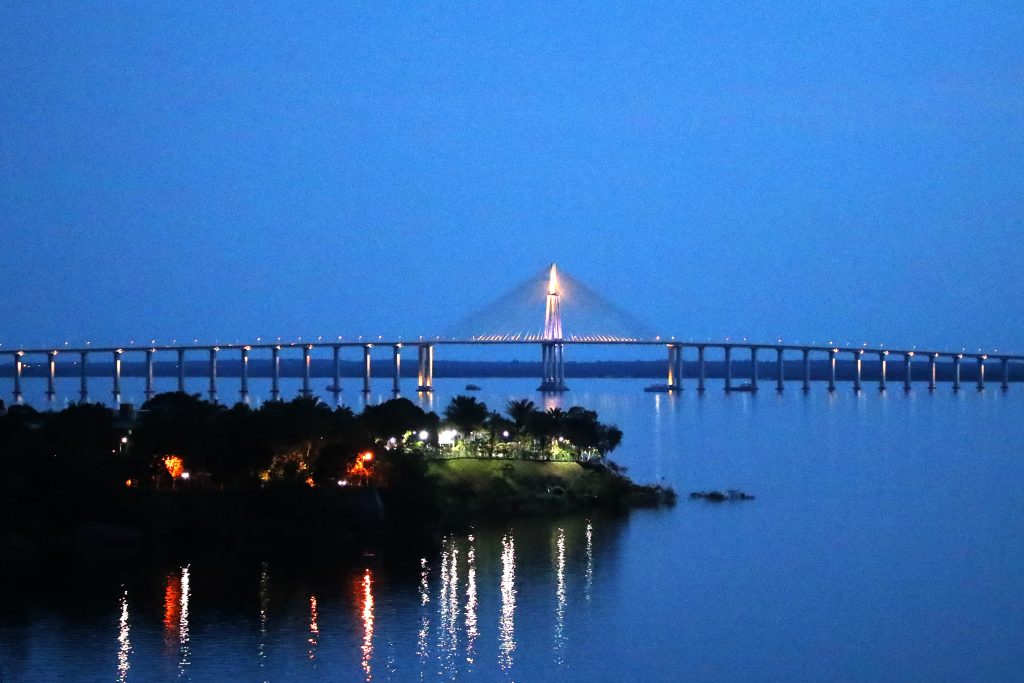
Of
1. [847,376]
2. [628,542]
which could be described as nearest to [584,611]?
[628,542]

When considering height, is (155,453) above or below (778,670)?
above

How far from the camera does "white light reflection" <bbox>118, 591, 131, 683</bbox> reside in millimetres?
19031

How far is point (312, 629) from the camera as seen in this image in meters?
21.4

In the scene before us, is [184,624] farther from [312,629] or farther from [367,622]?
[367,622]

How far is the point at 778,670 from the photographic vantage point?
65.3 ft

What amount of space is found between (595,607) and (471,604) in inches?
70.2

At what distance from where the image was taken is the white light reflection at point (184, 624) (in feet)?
63.5

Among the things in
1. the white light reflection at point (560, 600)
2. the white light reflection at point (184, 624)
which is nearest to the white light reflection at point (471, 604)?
the white light reflection at point (560, 600)

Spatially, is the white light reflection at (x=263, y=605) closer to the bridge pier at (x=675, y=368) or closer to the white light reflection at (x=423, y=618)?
the white light reflection at (x=423, y=618)

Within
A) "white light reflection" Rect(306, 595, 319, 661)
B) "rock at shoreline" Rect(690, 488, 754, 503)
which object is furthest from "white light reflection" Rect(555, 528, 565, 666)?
"rock at shoreline" Rect(690, 488, 754, 503)

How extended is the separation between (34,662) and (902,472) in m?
29.6

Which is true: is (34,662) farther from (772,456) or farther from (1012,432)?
(1012,432)

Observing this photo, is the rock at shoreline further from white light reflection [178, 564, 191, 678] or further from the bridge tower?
the bridge tower

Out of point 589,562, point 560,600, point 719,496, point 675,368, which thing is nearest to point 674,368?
point 675,368
